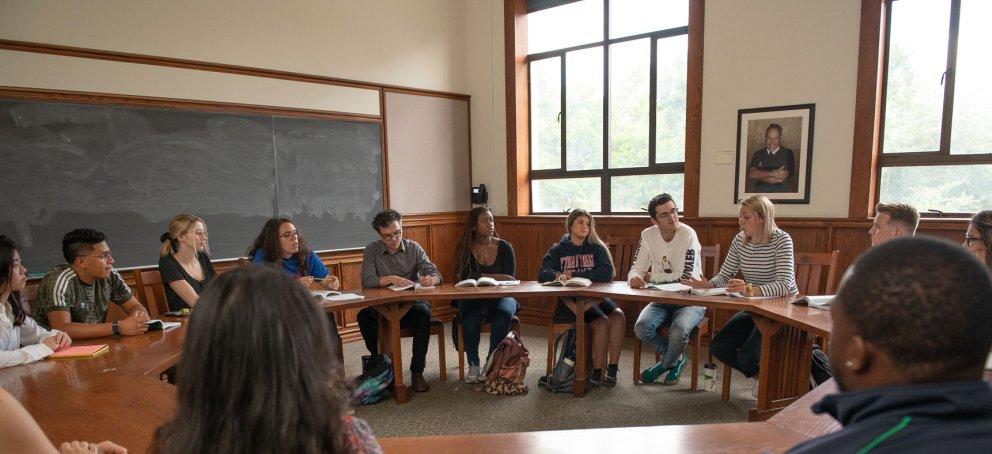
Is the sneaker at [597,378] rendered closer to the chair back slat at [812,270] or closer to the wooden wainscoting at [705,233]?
A: the wooden wainscoting at [705,233]

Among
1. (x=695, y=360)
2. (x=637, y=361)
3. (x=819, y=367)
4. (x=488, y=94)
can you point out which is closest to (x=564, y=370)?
(x=637, y=361)

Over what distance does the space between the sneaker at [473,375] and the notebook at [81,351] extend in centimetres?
216

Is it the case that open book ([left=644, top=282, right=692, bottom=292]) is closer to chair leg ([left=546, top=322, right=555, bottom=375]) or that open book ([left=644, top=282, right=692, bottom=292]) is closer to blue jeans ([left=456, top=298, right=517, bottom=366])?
chair leg ([left=546, top=322, right=555, bottom=375])

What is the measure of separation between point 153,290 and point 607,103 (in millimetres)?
4105

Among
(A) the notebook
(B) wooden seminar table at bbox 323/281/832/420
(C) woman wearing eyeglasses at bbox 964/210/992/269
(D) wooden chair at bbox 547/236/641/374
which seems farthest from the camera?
(D) wooden chair at bbox 547/236/641/374

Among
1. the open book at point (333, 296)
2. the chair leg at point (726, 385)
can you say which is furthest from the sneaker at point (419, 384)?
the chair leg at point (726, 385)

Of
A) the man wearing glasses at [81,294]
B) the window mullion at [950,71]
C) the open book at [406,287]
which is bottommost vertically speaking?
the open book at [406,287]

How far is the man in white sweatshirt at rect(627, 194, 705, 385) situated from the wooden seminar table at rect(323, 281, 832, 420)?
27cm

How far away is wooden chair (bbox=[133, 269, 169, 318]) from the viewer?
3035 millimetres

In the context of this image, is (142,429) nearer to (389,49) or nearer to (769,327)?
(769,327)

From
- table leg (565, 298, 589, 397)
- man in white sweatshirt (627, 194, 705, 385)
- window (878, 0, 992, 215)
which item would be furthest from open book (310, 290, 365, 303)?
window (878, 0, 992, 215)

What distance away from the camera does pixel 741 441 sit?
133 cm

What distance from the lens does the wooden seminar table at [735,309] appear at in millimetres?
2695

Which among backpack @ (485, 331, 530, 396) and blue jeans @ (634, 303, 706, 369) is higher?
blue jeans @ (634, 303, 706, 369)
